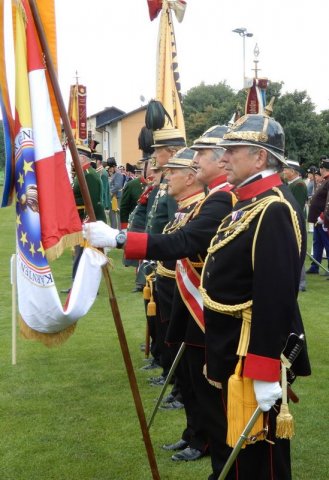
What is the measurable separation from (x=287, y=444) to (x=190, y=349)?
1013 mm

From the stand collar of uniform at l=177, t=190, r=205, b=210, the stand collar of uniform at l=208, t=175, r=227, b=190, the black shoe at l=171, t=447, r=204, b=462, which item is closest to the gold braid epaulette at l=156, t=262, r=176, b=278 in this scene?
the stand collar of uniform at l=177, t=190, r=205, b=210

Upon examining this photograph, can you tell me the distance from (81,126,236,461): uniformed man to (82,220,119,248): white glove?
0.02 meters

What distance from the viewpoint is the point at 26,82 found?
11.9 feet

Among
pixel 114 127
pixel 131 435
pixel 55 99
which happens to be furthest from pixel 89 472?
pixel 114 127

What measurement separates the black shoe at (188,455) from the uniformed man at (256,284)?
1258mm

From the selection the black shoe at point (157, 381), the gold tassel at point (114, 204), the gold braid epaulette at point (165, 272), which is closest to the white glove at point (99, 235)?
the gold braid epaulette at point (165, 272)

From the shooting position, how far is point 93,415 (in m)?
5.54

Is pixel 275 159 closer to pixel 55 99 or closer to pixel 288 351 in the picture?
pixel 288 351

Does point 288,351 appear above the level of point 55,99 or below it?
below

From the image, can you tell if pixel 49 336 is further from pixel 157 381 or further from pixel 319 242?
pixel 319 242

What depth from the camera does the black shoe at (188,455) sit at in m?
4.66

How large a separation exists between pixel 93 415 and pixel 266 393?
2810 millimetres

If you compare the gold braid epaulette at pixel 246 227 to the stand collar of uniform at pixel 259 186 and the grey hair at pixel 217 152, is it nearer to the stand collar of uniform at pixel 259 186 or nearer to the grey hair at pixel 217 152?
the stand collar of uniform at pixel 259 186

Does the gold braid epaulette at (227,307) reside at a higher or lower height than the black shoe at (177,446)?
higher
